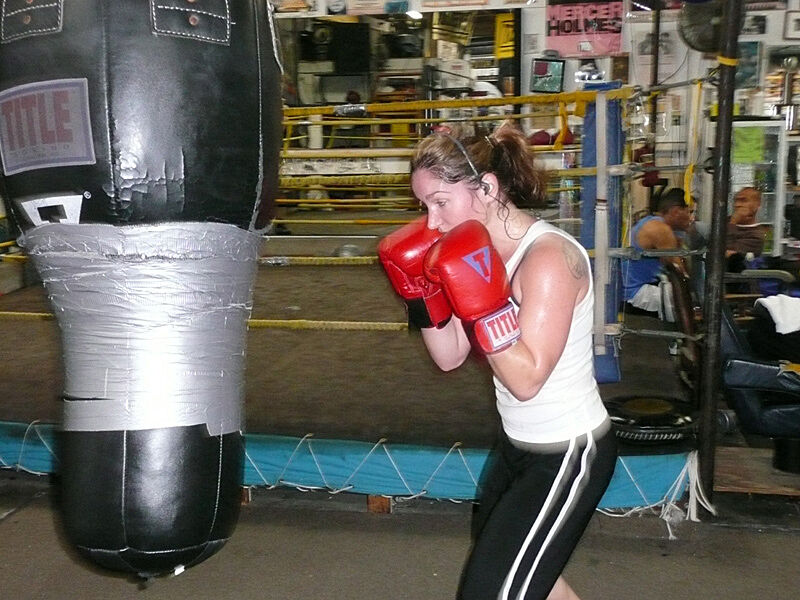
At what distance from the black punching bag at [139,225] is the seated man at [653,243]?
3501 mm

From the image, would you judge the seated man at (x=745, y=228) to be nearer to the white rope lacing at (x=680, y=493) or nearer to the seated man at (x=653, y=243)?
the seated man at (x=653, y=243)

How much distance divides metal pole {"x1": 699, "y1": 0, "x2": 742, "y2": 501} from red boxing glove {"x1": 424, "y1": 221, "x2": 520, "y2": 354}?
1.53 metres

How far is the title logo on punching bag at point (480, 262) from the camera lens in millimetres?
1518

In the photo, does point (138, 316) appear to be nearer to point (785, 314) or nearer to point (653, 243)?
point (785, 314)

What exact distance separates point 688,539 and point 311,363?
2.44 metres

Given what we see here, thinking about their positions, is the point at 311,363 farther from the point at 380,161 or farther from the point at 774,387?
the point at 380,161

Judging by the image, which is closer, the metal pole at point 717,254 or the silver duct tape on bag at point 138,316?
the silver duct tape on bag at point 138,316

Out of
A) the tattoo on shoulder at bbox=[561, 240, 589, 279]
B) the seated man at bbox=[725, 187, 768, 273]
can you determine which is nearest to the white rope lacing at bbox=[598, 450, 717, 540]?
the tattoo on shoulder at bbox=[561, 240, 589, 279]

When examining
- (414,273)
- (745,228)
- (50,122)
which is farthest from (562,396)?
(745,228)

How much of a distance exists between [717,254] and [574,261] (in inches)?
56.9

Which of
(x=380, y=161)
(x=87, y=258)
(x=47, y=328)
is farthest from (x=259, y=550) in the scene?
(x=380, y=161)

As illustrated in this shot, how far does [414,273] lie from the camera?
6.10 feet

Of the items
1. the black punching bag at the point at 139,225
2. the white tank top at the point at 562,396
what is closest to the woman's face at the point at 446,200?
the white tank top at the point at 562,396

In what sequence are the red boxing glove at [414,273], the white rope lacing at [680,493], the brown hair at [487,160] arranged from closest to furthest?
1. the brown hair at [487,160]
2. the red boxing glove at [414,273]
3. the white rope lacing at [680,493]
